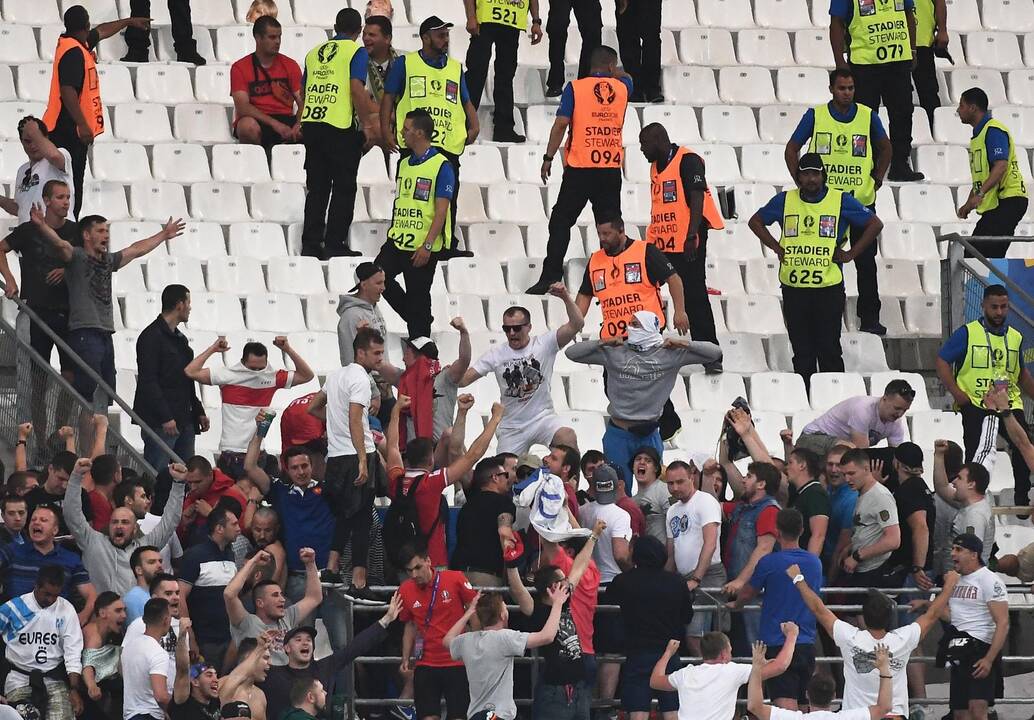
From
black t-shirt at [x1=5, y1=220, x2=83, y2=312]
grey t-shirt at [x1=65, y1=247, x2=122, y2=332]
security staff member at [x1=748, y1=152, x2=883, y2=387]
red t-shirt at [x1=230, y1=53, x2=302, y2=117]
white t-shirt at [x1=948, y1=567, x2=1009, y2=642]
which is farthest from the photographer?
red t-shirt at [x1=230, y1=53, x2=302, y2=117]

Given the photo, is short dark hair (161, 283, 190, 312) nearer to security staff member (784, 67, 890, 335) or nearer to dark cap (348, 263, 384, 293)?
dark cap (348, 263, 384, 293)

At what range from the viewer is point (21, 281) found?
14.7m

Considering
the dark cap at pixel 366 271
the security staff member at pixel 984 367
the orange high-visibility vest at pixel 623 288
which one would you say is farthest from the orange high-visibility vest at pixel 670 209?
the dark cap at pixel 366 271

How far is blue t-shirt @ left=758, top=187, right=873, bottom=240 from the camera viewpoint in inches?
620

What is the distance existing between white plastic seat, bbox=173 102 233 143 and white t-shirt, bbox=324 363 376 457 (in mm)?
4916

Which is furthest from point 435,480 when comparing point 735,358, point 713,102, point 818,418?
point 713,102

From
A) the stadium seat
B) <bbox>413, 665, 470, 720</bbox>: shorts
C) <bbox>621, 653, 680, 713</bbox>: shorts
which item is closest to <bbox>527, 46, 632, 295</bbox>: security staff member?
the stadium seat

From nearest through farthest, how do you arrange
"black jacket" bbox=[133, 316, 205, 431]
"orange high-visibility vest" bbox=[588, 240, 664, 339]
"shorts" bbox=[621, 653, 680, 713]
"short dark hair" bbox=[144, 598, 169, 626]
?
1. "short dark hair" bbox=[144, 598, 169, 626]
2. "shorts" bbox=[621, 653, 680, 713]
3. "black jacket" bbox=[133, 316, 205, 431]
4. "orange high-visibility vest" bbox=[588, 240, 664, 339]

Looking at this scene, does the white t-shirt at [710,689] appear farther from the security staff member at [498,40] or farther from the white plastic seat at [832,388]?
the security staff member at [498,40]

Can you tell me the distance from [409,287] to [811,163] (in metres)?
2.81

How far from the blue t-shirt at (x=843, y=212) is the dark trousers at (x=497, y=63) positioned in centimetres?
244

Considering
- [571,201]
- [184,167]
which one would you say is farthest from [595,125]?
[184,167]

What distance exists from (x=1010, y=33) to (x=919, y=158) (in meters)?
2.06

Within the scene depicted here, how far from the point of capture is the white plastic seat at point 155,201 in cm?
1655
